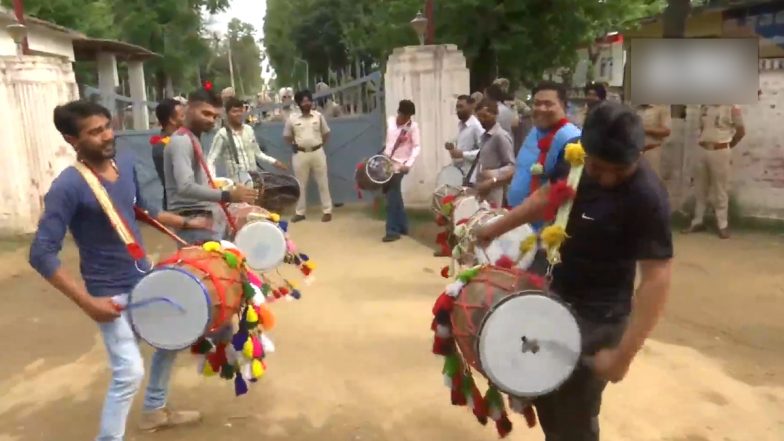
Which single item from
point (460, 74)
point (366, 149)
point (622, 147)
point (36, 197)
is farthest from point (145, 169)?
point (622, 147)

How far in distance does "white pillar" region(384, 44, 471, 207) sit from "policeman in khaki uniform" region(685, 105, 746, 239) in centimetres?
316

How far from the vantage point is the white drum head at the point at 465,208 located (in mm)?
5488

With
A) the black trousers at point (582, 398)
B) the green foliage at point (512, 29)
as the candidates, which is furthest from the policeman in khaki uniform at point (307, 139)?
the black trousers at point (582, 398)

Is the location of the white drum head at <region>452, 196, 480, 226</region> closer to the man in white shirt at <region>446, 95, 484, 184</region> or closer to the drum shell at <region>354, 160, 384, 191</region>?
the man in white shirt at <region>446, 95, 484, 184</region>

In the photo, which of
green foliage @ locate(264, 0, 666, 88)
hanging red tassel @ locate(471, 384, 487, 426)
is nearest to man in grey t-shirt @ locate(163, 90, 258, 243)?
hanging red tassel @ locate(471, 384, 487, 426)

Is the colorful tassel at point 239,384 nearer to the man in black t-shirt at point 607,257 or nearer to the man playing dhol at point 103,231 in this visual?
the man playing dhol at point 103,231

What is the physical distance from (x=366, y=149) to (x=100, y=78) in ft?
35.4

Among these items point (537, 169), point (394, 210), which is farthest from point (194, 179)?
point (394, 210)

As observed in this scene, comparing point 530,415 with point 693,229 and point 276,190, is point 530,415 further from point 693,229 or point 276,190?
point 693,229

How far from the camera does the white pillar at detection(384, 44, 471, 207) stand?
10008 millimetres

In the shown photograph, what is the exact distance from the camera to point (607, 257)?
2.64 metres

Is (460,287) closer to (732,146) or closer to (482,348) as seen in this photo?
(482,348)

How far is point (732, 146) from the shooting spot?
28.5ft

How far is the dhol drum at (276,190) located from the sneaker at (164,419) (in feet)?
8.94
